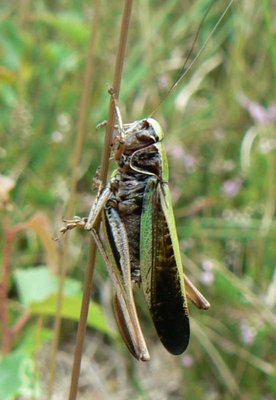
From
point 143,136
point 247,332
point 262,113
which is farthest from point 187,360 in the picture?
point 143,136

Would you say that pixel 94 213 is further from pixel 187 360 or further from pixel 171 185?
pixel 171 185

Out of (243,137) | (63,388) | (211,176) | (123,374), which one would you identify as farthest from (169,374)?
(243,137)

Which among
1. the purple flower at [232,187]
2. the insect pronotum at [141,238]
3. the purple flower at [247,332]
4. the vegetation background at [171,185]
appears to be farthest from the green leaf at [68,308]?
the purple flower at [232,187]

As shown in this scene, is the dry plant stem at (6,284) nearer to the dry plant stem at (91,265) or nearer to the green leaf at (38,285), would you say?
the green leaf at (38,285)

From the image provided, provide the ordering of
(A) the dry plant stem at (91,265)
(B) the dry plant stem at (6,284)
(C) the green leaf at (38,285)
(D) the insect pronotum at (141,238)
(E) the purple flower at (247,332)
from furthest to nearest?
(E) the purple flower at (247,332)
(C) the green leaf at (38,285)
(B) the dry plant stem at (6,284)
(D) the insect pronotum at (141,238)
(A) the dry plant stem at (91,265)

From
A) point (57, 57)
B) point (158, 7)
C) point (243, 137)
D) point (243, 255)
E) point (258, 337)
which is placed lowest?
point (258, 337)

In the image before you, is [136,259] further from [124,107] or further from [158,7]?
[158,7]
